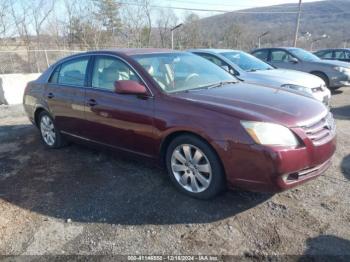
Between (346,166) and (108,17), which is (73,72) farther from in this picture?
(108,17)

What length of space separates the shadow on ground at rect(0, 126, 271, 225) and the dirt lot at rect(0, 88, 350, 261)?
0.01 meters

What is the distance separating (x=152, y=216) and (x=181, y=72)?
73.2 inches

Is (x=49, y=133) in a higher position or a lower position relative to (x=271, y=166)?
lower

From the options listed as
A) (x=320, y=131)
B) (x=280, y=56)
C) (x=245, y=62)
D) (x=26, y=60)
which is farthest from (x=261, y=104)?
(x=26, y=60)

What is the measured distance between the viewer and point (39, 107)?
5.43 metres

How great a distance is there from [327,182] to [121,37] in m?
29.7

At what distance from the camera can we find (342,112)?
7.31 m

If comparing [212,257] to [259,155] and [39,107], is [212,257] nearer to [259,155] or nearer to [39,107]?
[259,155]

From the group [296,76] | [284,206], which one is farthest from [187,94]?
[296,76]

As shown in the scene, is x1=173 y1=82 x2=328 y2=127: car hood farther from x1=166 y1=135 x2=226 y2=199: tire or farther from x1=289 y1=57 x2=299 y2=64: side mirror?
x1=289 y1=57 x2=299 y2=64: side mirror

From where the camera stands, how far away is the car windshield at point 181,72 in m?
3.76

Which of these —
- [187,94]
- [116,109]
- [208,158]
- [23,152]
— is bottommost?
[23,152]

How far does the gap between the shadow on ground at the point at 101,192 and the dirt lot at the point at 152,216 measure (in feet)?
0.04

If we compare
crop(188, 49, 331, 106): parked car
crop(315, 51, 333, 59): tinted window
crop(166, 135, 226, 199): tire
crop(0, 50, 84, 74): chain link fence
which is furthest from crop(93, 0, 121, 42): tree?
crop(166, 135, 226, 199): tire
